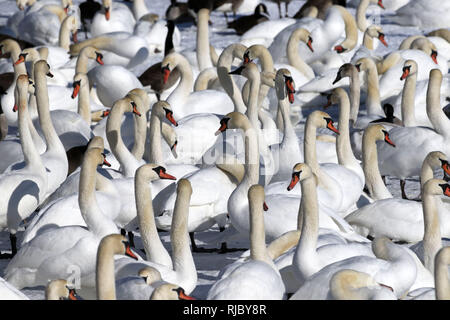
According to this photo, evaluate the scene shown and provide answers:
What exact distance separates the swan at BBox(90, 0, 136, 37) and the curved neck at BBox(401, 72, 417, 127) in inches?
272

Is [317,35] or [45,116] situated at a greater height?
[45,116]

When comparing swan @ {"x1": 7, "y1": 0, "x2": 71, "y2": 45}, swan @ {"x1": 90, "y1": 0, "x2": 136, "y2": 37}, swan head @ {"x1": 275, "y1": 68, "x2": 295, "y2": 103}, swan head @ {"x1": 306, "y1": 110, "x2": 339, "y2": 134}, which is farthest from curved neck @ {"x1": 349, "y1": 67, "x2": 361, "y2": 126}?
swan @ {"x1": 7, "y1": 0, "x2": 71, "y2": 45}

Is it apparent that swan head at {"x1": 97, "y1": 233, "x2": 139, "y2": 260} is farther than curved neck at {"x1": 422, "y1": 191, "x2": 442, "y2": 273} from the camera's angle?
No

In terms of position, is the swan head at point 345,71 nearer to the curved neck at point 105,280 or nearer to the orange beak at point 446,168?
the orange beak at point 446,168

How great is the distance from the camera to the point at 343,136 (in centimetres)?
929

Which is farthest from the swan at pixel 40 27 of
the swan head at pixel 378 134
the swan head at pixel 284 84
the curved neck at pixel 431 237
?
the curved neck at pixel 431 237

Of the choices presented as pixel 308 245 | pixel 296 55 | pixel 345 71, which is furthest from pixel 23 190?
pixel 296 55

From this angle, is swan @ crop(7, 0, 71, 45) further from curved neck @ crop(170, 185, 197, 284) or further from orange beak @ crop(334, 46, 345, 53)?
curved neck @ crop(170, 185, 197, 284)

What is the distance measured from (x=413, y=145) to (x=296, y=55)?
3.72 m

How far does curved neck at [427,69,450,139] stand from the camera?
31.7 ft

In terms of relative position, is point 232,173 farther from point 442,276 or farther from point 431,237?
point 442,276

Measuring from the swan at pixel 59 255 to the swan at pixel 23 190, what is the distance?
3.29ft

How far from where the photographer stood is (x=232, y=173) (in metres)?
8.55
